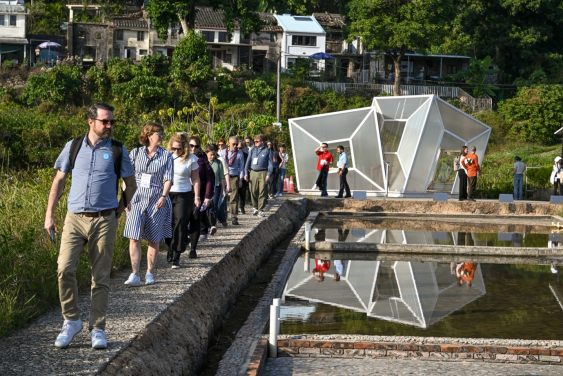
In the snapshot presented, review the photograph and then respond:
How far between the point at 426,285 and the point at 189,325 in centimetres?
556

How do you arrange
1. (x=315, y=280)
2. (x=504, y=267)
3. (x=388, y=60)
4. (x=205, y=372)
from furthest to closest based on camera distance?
(x=388, y=60) → (x=504, y=267) → (x=315, y=280) → (x=205, y=372)

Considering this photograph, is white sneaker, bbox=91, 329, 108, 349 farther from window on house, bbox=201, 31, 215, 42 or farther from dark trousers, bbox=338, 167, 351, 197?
window on house, bbox=201, 31, 215, 42

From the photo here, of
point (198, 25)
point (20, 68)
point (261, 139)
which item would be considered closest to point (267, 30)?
point (198, 25)

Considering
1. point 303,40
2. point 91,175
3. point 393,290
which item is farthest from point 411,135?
point 303,40

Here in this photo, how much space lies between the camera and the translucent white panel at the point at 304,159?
90.4 ft

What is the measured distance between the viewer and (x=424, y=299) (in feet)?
36.6

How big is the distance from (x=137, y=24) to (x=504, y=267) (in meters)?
58.7

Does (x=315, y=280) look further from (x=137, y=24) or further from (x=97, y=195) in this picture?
(x=137, y=24)

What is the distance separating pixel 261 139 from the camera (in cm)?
1673

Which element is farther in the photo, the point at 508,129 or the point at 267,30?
the point at 267,30

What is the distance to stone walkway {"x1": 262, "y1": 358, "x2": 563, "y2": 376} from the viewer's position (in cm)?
729

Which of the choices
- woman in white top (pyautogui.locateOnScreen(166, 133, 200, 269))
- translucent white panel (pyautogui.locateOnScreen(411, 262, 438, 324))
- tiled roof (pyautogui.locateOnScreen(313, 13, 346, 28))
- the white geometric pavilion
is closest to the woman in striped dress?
woman in white top (pyautogui.locateOnScreen(166, 133, 200, 269))

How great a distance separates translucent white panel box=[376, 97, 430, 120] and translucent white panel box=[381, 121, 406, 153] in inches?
10.5

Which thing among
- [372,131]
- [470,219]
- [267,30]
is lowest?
[470,219]
